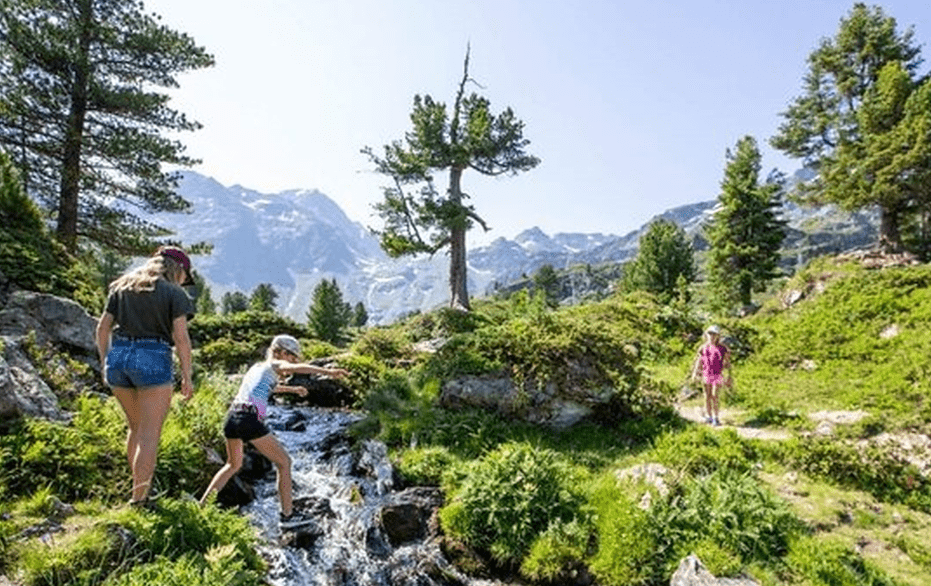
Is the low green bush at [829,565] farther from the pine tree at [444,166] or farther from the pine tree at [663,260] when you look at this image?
the pine tree at [663,260]

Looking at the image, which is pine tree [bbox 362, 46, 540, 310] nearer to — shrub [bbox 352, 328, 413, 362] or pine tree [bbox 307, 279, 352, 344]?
shrub [bbox 352, 328, 413, 362]

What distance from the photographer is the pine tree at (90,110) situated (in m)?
21.4

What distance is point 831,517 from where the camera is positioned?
9.27 meters

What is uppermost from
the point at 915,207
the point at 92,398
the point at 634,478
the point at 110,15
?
the point at 110,15

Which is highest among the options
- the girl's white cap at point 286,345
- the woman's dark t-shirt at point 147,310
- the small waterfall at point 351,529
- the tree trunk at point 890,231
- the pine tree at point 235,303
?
the tree trunk at point 890,231

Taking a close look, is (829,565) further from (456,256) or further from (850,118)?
(850,118)

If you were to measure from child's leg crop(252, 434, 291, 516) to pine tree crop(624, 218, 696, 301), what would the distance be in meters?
48.2

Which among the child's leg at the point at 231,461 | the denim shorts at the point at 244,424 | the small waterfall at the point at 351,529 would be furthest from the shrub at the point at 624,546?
the child's leg at the point at 231,461

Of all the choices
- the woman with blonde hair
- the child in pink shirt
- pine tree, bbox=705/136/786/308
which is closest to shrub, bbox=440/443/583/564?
the woman with blonde hair

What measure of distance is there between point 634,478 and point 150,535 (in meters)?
7.67

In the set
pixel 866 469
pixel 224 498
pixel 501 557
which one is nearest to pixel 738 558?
pixel 501 557

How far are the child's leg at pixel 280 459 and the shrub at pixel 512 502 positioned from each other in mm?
2716

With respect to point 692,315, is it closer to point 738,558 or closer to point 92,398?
point 738,558

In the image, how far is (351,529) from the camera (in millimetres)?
9594
